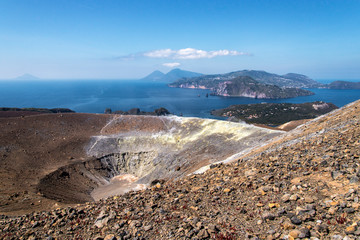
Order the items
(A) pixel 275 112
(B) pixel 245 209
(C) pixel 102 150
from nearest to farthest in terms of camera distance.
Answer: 1. (B) pixel 245 209
2. (C) pixel 102 150
3. (A) pixel 275 112

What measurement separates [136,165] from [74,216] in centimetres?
3759

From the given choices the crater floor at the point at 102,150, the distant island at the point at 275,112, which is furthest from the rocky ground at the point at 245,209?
the distant island at the point at 275,112

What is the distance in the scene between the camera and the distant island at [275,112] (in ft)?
519

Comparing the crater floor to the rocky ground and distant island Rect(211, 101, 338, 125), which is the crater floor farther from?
distant island Rect(211, 101, 338, 125)

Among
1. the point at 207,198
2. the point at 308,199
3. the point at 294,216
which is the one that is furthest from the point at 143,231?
the point at 308,199

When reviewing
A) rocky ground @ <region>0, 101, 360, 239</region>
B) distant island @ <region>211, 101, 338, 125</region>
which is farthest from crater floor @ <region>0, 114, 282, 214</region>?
distant island @ <region>211, 101, 338, 125</region>

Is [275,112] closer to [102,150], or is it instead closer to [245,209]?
[102,150]

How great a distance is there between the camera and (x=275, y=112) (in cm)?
17525

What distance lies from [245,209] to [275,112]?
184 metres

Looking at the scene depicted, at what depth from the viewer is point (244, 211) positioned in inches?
364

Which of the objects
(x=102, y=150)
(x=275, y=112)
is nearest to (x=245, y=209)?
(x=102, y=150)

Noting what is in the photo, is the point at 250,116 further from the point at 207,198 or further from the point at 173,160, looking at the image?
the point at 207,198

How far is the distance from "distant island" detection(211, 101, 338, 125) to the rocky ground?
488 ft

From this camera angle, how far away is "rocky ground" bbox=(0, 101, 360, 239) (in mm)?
7457
